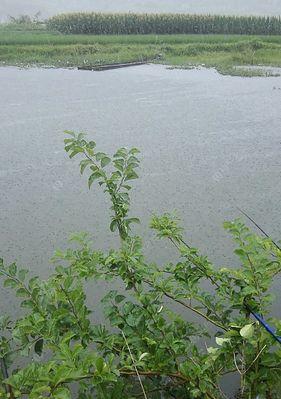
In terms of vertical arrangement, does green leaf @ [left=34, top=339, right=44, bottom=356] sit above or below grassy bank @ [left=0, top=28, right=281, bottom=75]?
above

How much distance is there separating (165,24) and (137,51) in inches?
259

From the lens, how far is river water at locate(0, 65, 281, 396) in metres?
3.23

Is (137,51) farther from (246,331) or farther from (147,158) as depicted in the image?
(246,331)

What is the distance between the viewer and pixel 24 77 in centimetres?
1002

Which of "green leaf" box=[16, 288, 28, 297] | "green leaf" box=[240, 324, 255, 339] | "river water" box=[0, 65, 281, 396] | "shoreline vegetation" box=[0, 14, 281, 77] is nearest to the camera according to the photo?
"green leaf" box=[240, 324, 255, 339]

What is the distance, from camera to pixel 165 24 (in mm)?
19891

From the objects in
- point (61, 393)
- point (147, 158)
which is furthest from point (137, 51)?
point (61, 393)

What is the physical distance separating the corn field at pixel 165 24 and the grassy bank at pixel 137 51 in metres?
3.12

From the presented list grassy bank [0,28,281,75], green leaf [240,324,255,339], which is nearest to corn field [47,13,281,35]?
grassy bank [0,28,281,75]

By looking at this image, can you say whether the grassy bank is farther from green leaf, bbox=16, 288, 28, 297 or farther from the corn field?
green leaf, bbox=16, 288, 28, 297

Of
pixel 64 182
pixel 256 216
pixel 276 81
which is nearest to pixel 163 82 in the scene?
pixel 276 81

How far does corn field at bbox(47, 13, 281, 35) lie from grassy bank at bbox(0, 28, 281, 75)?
3117 millimetres

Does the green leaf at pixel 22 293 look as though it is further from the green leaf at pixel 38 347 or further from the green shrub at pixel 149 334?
the green leaf at pixel 38 347

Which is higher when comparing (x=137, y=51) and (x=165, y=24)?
(x=165, y=24)
